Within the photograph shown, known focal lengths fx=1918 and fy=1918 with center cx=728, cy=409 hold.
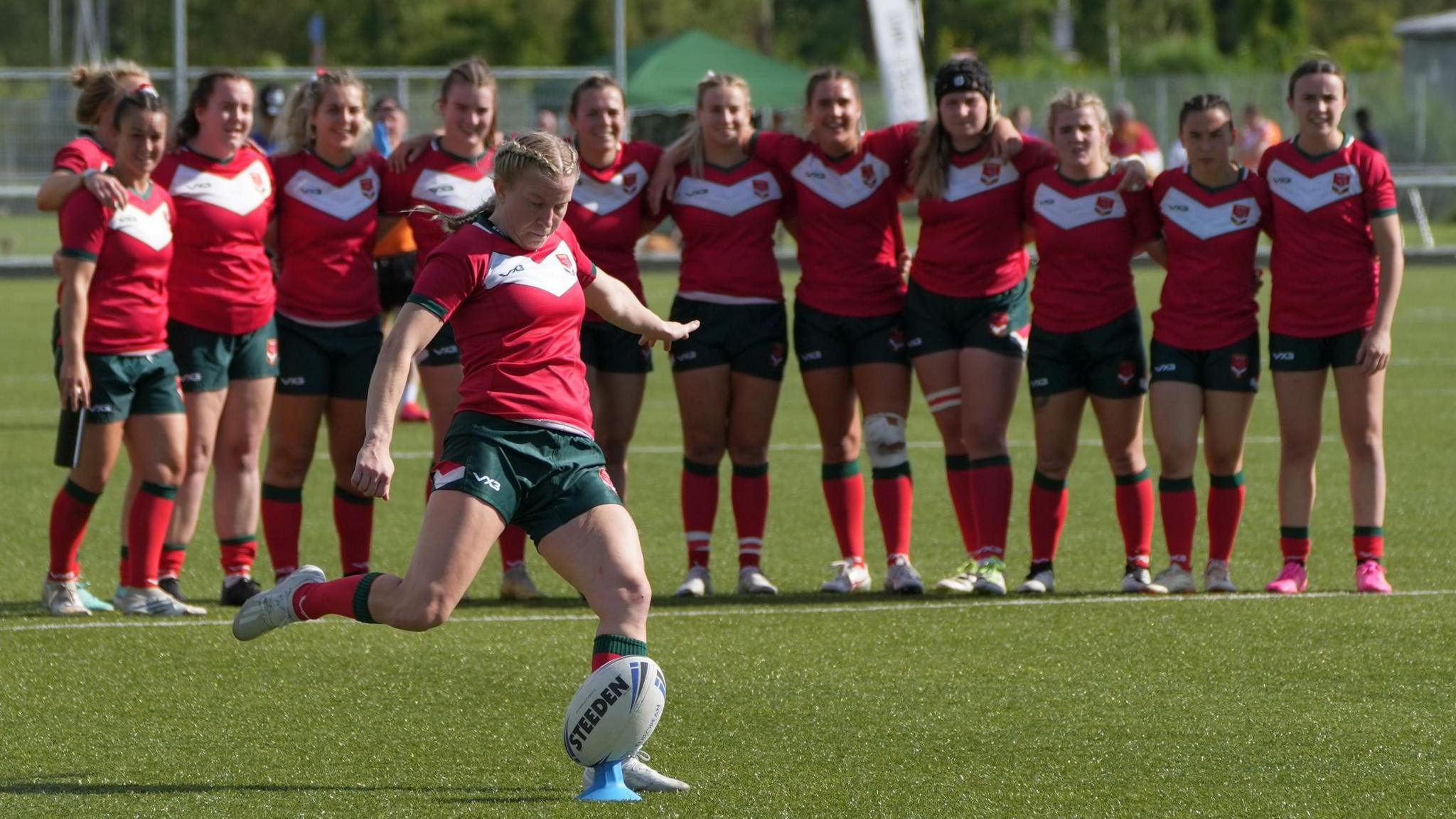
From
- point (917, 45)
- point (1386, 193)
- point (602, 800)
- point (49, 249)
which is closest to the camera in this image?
point (602, 800)

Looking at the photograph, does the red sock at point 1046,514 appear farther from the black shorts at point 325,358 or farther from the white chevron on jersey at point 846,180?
the black shorts at point 325,358

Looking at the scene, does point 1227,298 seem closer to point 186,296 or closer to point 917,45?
point 186,296

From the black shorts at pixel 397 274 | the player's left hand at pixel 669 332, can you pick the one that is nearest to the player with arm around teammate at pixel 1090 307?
the player's left hand at pixel 669 332

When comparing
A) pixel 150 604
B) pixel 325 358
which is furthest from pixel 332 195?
pixel 150 604

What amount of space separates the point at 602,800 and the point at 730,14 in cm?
5299

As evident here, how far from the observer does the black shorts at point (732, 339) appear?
723cm

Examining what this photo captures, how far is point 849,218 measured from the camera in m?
7.24

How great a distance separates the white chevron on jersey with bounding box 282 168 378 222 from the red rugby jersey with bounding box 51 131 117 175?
640mm

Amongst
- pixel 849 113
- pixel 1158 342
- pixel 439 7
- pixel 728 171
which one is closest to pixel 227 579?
pixel 728 171

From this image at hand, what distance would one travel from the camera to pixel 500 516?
463 centimetres

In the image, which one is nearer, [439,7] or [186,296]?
[186,296]

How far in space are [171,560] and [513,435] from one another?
317cm

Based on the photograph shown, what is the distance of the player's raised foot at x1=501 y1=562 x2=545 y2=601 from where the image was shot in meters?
7.43

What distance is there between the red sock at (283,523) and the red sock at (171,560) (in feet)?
1.15
